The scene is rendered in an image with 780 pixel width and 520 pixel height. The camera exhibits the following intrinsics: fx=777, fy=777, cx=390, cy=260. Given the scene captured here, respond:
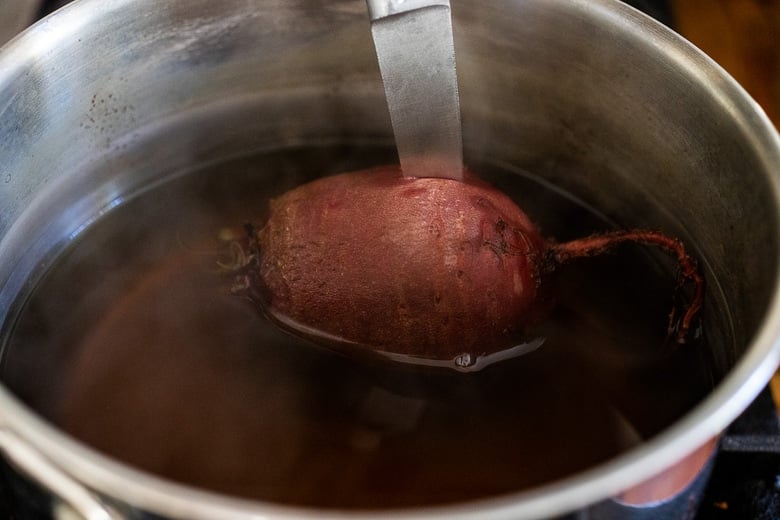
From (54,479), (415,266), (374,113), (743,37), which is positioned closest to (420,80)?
(415,266)

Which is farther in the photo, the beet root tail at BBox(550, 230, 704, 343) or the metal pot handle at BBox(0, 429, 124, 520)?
the beet root tail at BBox(550, 230, 704, 343)

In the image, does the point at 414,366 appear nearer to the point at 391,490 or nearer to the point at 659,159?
the point at 391,490

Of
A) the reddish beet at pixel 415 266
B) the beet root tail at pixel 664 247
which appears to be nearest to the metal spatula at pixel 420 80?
the reddish beet at pixel 415 266

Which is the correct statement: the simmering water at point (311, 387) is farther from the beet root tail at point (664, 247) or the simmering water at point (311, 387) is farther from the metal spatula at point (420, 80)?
the metal spatula at point (420, 80)

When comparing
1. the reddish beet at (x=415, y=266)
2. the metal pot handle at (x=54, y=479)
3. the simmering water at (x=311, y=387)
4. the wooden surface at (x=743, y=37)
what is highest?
the metal pot handle at (x=54, y=479)

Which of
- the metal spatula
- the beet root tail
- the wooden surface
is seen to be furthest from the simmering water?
the wooden surface

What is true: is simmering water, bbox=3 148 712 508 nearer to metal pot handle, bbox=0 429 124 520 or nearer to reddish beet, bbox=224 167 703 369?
reddish beet, bbox=224 167 703 369

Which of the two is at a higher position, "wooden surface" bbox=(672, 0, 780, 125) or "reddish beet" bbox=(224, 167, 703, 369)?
"reddish beet" bbox=(224, 167, 703, 369)
